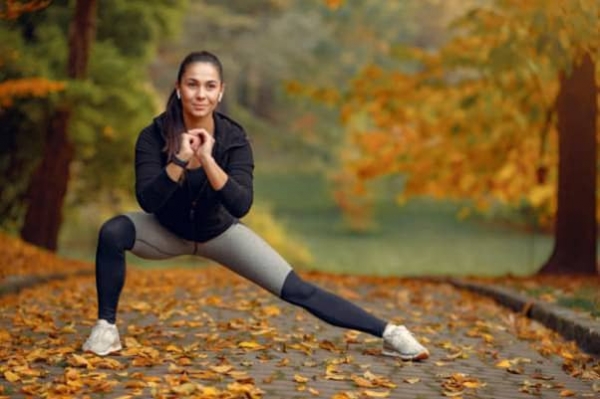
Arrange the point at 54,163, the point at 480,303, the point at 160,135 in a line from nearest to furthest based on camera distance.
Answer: the point at 160,135
the point at 480,303
the point at 54,163

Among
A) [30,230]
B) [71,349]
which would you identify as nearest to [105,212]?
[30,230]

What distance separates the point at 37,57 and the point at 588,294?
34.5 ft

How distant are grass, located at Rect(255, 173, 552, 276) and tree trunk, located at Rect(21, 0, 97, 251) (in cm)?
1489

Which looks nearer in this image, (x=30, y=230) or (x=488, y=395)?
(x=488, y=395)

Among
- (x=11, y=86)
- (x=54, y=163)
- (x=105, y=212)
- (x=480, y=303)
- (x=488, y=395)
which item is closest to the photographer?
(x=488, y=395)

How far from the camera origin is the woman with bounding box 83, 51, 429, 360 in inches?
237

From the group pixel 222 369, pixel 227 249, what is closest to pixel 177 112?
pixel 227 249

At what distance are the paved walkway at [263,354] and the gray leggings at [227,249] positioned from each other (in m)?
0.51

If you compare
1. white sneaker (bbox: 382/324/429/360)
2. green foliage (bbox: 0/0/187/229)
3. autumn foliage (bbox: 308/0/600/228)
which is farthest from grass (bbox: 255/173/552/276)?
white sneaker (bbox: 382/324/429/360)

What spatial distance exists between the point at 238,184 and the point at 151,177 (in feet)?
1.64

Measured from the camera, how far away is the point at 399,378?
5.87 meters

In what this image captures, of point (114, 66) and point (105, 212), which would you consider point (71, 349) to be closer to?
point (114, 66)

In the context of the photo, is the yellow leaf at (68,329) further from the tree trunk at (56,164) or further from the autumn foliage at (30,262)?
the tree trunk at (56,164)

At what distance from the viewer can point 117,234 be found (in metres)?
6.18
